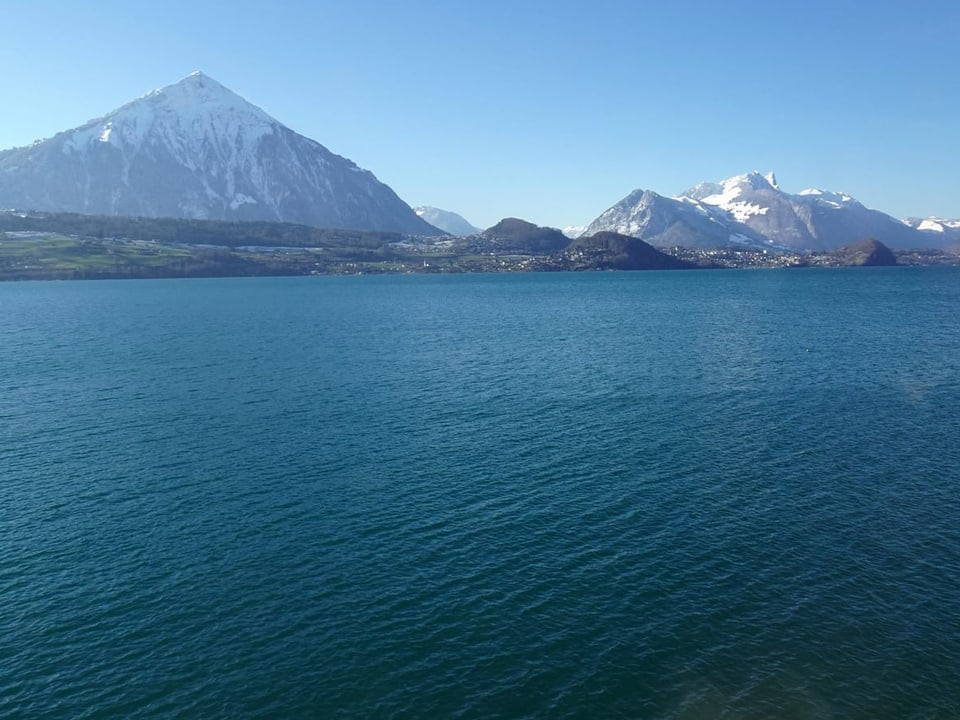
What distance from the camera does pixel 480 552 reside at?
188 feet

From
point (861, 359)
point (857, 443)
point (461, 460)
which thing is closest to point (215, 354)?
point (461, 460)

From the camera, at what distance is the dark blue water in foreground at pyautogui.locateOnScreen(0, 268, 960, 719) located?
4119 centimetres

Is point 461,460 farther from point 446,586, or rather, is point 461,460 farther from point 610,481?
point 446,586

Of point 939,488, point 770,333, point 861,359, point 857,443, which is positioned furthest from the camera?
point 770,333

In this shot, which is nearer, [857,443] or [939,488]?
[939,488]

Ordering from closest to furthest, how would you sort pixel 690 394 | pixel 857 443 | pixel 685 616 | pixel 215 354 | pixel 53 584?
pixel 685 616
pixel 53 584
pixel 857 443
pixel 690 394
pixel 215 354

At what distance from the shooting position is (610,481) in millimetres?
73875

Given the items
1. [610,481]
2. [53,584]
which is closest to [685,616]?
[610,481]

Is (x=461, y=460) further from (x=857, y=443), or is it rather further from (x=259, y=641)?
(x=857, y=443)

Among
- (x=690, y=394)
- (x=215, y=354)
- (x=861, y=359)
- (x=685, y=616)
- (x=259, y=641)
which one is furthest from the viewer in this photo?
(x=215, y=354)

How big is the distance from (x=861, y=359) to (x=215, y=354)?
479 feet

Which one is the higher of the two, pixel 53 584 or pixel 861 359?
pixel 861 359

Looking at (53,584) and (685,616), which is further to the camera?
(53,584)

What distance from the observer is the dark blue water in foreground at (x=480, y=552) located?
135ft
